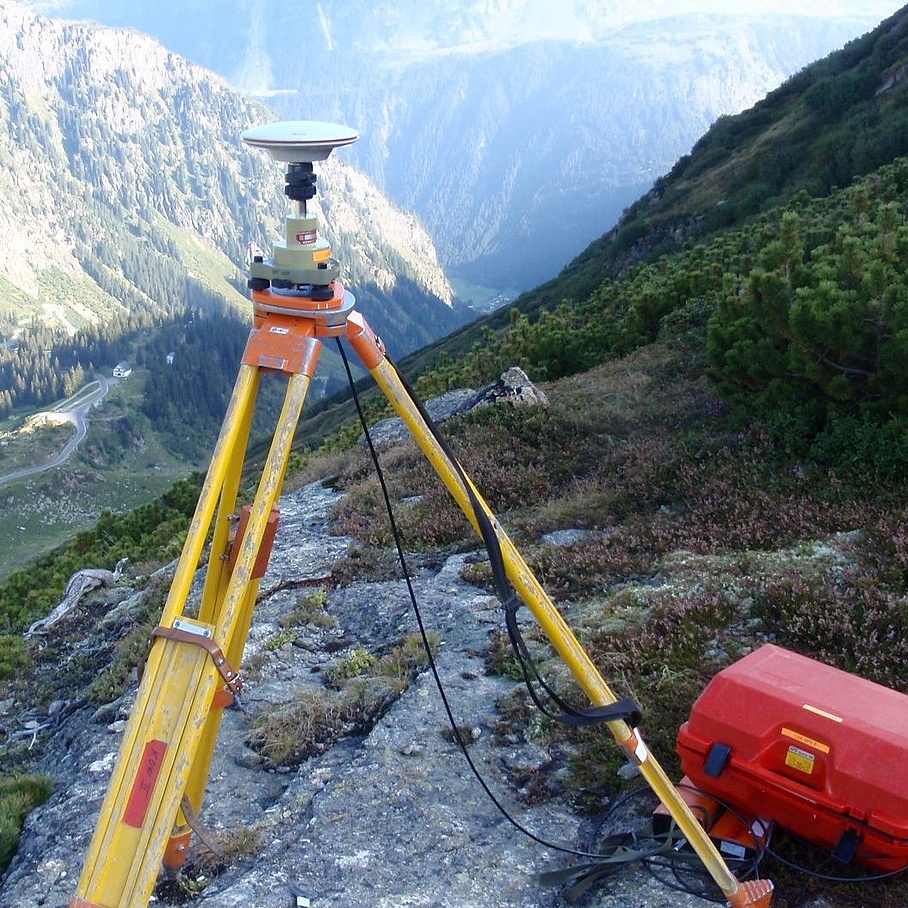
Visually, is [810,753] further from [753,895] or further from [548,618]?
[548,618]

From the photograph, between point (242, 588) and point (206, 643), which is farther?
point (242, 588)

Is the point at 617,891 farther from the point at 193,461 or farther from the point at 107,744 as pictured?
the point at 193,461

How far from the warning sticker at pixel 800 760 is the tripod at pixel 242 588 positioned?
64 cm

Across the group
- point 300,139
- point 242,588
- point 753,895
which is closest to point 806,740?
point 753,895

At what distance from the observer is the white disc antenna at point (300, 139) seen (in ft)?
12.7

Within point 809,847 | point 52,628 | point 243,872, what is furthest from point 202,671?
point 52,628

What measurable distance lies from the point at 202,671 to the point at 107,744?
456 cm

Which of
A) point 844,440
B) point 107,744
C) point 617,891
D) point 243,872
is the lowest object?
point 107,744

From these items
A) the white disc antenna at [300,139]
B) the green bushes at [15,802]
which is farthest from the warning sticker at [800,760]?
the green bushes at [15,802]

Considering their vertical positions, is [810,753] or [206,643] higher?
[206,643]

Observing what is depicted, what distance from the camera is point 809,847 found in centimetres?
506

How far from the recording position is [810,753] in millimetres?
4801

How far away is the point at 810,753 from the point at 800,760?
0.08m

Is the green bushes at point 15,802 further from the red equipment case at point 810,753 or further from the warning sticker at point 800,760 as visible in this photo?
the warning sticker at point 800,760
